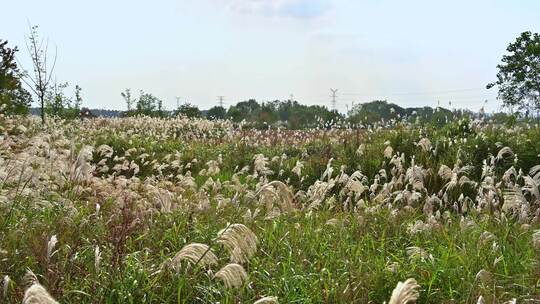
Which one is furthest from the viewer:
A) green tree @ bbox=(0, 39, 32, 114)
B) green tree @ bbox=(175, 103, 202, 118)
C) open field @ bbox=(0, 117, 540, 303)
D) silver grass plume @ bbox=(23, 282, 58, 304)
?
green tree @ bbox=(175, 103, 202, 118)

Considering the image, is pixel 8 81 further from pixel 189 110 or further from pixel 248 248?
pixel 189 110

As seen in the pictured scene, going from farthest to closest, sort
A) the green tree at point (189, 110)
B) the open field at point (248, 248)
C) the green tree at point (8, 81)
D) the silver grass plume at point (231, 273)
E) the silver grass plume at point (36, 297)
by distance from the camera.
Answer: the green tree at point (189, 110) < the green tree at point (8, 81) < the open field at point (248, 248) < the silver grass plume at point (231, 273) < the silver grass plume at point (36, 297)

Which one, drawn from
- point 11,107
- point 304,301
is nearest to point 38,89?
point 11,107

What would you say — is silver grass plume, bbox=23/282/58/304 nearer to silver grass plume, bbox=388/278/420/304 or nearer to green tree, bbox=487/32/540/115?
silver grass plume, bbox=388/278/420/304

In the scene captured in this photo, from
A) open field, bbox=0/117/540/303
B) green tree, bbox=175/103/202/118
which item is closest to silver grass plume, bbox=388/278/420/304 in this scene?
open field, bbox=0/117/540/303

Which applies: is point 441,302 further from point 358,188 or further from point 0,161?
point 0,161

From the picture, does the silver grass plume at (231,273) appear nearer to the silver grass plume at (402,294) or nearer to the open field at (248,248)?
the open field at (248,248)

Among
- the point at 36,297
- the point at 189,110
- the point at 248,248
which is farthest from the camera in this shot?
the point at 189,110

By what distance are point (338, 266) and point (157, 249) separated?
5.39ft

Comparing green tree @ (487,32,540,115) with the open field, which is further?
green tree @ (487,32,540,115)

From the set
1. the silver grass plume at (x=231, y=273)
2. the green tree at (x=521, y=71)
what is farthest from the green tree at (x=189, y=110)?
the silver grass plume at (x=231, y=273)

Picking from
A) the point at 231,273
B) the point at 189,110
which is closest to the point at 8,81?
the point at 231,273

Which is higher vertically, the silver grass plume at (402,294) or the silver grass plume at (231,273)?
the silver grass plume at (402,294)

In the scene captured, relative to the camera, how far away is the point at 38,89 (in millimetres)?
21344
